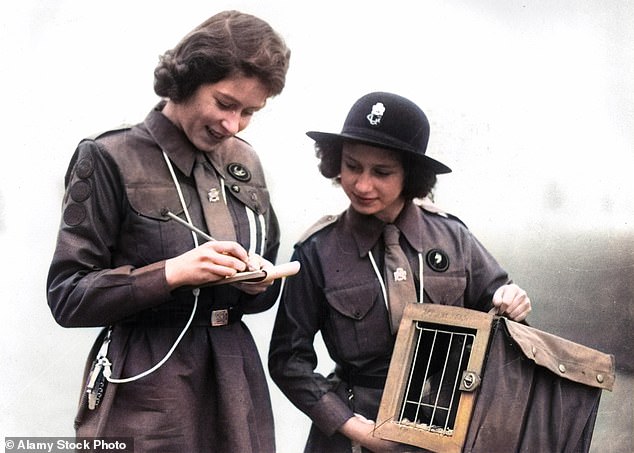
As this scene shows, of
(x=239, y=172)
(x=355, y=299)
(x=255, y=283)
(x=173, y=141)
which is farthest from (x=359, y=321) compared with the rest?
(x=173, y=141)

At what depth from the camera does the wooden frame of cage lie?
5.96ft

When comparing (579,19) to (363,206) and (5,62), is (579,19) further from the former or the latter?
(5,62)

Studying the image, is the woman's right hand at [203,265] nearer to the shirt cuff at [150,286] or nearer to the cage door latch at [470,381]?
the shirt cuff at [150,286]

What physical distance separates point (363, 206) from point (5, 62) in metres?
1.07

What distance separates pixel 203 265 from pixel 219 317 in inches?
8.6

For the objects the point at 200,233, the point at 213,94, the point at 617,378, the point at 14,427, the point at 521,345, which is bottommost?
the point at 14,427

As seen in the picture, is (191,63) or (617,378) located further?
(617,378)

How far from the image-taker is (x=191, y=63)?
186cm

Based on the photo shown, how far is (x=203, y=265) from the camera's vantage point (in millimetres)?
1741

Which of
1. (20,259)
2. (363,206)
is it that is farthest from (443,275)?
(20,259)

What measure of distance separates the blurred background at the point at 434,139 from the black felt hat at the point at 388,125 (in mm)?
319

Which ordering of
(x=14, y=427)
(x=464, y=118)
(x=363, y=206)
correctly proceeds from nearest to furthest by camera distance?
1. (x=363, y=206)
2. (x=14, y=427)
3. (x=464, y=118)

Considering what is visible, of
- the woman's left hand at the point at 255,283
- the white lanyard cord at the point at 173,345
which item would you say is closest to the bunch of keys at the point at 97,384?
the white lanyard cord at the point at 173,345

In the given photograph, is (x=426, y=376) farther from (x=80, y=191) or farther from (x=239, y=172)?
(x=80, y=191)
